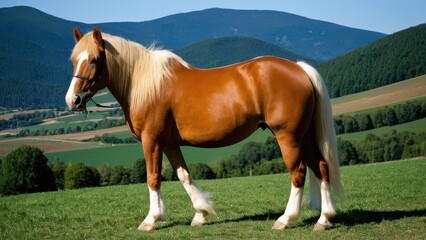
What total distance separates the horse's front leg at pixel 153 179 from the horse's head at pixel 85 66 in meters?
1.12

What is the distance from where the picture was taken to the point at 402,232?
641cm

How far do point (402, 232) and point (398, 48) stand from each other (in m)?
91.8

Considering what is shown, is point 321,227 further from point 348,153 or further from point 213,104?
point 348,153

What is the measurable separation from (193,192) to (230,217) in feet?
3.05

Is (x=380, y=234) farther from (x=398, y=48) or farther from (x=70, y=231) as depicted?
(x=398, y=48)

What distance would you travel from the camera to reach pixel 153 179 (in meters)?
7.32

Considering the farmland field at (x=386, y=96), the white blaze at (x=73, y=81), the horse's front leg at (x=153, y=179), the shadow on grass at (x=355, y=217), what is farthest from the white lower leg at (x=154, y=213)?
the farmland field at (x=386, y=96)

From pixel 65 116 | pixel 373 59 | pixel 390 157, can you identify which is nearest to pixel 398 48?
pixel 373 59

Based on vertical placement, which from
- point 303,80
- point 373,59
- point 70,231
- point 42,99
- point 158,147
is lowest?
point 42,99

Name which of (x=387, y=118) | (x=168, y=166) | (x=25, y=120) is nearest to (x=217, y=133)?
(x=168, y=166)

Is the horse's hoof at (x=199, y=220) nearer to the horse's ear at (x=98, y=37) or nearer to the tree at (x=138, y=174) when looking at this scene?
the horse's ear at (x=98, y=37)

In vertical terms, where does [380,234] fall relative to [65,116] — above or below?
above

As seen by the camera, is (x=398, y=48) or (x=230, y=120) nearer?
(x=230, y=120)

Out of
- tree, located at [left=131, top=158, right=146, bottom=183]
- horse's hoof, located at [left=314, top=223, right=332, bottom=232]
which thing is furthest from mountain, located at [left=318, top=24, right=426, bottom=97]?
horse's hoof, located at [left=314, top=223, right=332, bottom=232]
